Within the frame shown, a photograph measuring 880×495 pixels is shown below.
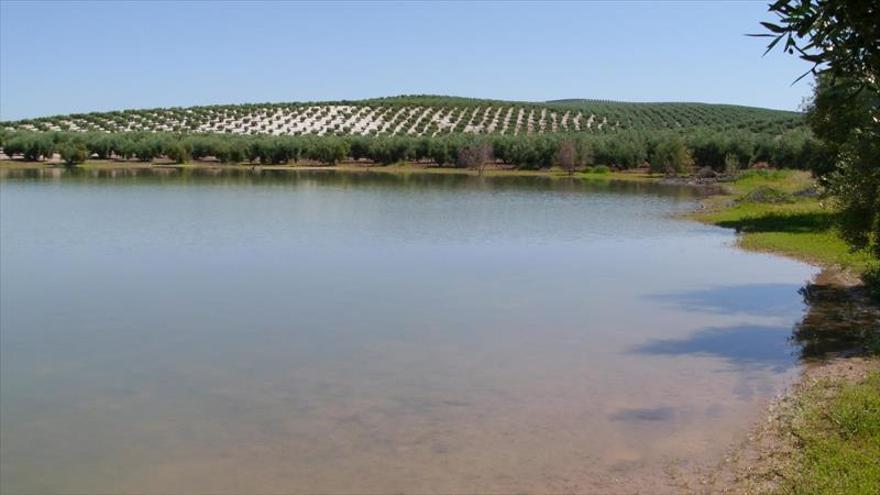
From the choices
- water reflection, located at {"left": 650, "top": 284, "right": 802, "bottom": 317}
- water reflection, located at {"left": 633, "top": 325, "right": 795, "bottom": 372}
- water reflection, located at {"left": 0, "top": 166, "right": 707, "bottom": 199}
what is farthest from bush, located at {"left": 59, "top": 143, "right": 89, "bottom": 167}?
water reflection, located at {"left": 633, "top": 325, "right": 795, "bottom": 372}

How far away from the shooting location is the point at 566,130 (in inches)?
4441

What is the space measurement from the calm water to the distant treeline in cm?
4685

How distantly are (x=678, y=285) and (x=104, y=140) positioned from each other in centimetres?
7439

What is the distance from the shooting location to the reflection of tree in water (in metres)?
13.4

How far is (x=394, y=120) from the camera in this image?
118062mm

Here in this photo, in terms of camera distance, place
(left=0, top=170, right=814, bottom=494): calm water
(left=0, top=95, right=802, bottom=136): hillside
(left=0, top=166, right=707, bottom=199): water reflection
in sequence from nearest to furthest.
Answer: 1. (left=0, top=170, right=814, bottom=494): calm water
2. (left=0, top=166, right=707, bottom=199): water reflection
3. (left=0, top=95, right=802, bottom=136): hillside

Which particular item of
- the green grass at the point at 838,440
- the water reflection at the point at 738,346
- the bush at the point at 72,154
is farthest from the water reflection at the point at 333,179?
the green grass at the point at 838,440

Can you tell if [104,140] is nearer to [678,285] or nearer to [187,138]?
[187,138]

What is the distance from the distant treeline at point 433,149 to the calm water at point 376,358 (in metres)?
46.9

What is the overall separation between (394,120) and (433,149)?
38366mm

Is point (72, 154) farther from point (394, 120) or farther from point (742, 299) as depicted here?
point (742, 299)

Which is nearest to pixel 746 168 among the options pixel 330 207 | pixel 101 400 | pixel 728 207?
pixel 728 207

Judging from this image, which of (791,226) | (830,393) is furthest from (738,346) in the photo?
(791,226)

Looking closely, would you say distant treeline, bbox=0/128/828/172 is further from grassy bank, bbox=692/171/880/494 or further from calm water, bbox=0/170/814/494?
calm water, bbox=0/170/814/494
